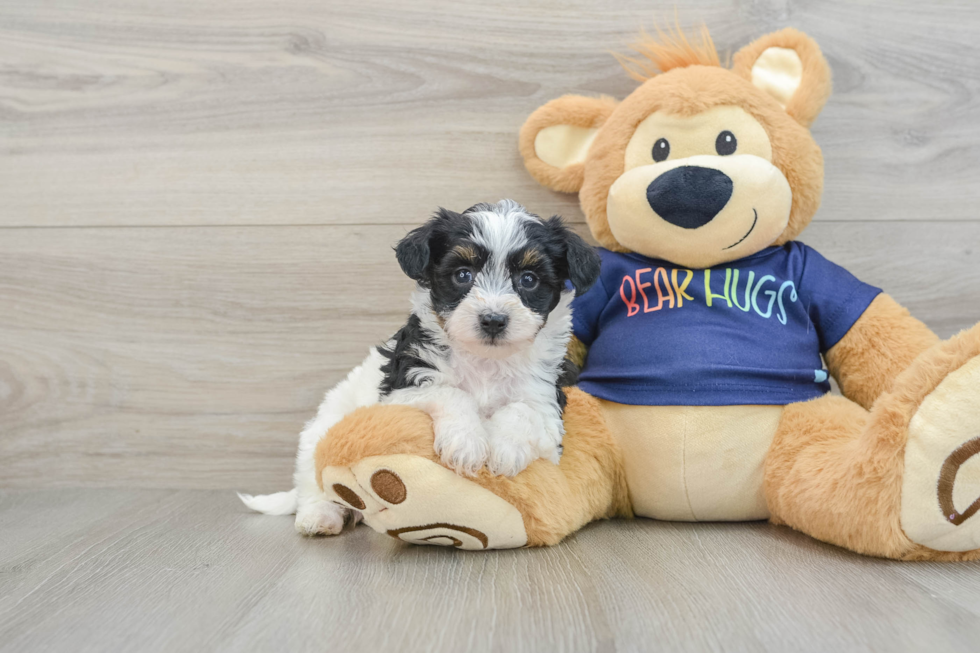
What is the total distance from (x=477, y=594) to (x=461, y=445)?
26cm

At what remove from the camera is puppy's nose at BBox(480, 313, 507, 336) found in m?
1.25

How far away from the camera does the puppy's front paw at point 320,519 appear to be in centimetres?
Answer: 154

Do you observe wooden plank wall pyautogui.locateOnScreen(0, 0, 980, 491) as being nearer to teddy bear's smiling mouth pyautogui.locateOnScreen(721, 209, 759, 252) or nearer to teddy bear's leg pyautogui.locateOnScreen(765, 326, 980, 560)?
teddy bear's smiling mouth pyautogui.locateOnScreen(721, 209, 759, 252)

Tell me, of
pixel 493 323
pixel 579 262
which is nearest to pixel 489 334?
pixel 493 323

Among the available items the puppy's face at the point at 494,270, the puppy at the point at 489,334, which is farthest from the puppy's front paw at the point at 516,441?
the puppy's face at the point at 494,270

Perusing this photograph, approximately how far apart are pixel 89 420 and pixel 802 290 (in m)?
2.01

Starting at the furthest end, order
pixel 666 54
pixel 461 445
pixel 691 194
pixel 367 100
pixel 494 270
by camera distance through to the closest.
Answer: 1. pixel 367 100
2. pixel 666 54
3. pixel 691 194
4. pixel 494 270
5. pixel 461 445

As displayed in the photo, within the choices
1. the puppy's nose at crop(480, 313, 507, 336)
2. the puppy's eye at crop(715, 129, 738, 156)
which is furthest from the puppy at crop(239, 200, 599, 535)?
the puppy's eye at crop(715, 129, 738, 156)

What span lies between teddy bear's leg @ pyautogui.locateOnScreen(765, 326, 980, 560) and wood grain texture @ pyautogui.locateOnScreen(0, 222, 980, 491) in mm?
1175

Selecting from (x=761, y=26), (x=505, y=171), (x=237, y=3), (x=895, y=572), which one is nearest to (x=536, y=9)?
(x=505, y=171)

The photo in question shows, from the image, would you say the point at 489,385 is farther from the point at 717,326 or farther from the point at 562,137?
the point at 562,137

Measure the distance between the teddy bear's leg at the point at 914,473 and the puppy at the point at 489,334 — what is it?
1.75ft

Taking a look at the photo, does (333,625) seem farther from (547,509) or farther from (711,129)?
(711,129)

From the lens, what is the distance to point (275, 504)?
177cm
